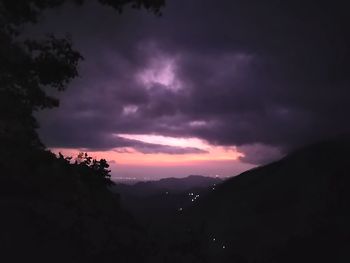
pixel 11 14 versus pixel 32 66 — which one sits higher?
pixel 11 14

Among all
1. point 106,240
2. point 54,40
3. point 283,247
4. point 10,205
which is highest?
point 54,40

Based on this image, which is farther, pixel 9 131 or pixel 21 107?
pixel 21 107

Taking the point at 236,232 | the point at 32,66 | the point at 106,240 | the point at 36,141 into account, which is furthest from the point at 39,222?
the point at 236,232

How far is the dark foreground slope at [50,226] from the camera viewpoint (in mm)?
9852

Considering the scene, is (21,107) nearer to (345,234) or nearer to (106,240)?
(106,240)

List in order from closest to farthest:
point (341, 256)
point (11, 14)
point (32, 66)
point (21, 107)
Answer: point (11, 14), point (32, 66), point (21, 107), point (341, 256)

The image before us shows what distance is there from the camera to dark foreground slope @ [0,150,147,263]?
32.3ft

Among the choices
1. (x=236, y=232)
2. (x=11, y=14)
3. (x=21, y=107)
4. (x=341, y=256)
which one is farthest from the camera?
(x=236, y=232)

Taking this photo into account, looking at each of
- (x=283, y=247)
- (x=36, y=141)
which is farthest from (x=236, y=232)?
(x=36, y=141)

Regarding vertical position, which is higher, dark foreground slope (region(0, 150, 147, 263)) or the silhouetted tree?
the silhouetted tree

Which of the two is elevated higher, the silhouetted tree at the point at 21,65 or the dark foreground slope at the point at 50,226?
the silhouetted tree at the point at 21,65

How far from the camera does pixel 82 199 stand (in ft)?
48.3

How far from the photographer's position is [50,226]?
1070 cm

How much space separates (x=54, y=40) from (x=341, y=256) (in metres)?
150
